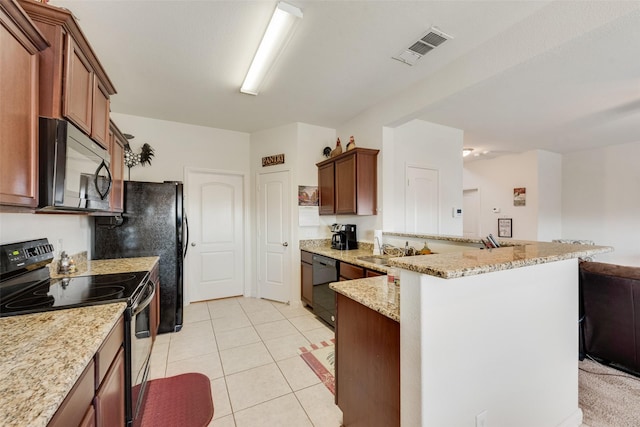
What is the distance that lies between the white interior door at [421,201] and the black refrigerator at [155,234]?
290 centimetres

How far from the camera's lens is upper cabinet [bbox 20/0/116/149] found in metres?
1.18

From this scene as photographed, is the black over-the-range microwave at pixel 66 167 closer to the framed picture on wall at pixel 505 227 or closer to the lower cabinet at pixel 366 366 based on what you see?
the lower cabinet at pixel 366 366

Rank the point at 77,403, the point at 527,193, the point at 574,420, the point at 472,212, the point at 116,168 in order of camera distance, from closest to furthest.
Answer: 1. the point at 77,403
2. the point at 574,420
3. the point at 116,168
4. the point at 527,193
5. the point at 472,212

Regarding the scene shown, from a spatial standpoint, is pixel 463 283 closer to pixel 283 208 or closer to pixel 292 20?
pixel 292 20

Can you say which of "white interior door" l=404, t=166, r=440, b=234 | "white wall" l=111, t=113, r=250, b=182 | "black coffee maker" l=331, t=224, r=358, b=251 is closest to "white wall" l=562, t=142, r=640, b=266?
"white interior door" l=404, t=166, r=440, b=234

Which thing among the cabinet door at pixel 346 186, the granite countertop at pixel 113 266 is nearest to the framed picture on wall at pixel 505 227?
the cabinet door at pixel 346 186

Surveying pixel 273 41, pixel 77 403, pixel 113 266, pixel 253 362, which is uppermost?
pixel 273 41

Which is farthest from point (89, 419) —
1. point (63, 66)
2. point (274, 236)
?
point (274, 236)

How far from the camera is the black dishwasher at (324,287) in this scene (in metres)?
2.99

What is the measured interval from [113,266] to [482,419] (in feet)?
9.33

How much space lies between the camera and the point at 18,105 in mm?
1027

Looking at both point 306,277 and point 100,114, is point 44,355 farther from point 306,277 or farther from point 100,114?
point 306,277

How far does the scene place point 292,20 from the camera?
1.82 meters

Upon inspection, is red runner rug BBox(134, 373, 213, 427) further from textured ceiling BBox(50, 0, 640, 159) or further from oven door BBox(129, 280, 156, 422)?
textured ceiling BBox(50, 0, 640, 159)
